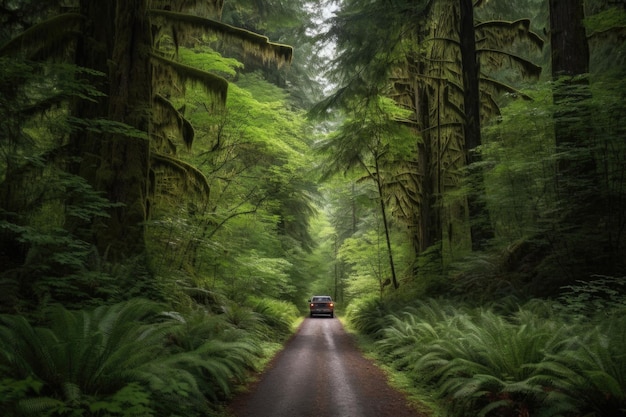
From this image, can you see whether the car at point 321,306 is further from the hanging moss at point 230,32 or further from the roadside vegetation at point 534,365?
the hanging moss at point 230,32

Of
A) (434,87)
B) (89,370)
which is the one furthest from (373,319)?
(89,370)

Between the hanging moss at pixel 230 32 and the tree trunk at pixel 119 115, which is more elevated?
the hanging moss at pixel 230 32

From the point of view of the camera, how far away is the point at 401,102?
57.3ft

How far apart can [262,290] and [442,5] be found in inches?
597

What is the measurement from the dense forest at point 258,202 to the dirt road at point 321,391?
21.1 inches

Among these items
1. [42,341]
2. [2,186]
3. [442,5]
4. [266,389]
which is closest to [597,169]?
[442,5]

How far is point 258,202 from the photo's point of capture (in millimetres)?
14258

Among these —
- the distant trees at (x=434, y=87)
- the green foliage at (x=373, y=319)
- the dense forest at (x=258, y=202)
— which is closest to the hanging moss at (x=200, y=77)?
the dense forest at (x=258, y=202)

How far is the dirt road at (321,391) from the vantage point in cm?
580

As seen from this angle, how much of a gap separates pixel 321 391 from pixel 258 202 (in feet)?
27.9

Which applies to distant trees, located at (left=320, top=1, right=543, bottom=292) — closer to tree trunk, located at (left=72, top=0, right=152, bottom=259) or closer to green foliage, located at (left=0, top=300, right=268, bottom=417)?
tree trunk, located at (left=72, top=0, right=152, bottom=259)

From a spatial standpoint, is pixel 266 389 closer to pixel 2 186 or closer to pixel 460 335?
pixel 460 335

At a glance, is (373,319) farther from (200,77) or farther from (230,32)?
(230,32)

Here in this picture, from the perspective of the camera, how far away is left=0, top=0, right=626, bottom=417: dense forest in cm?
462
